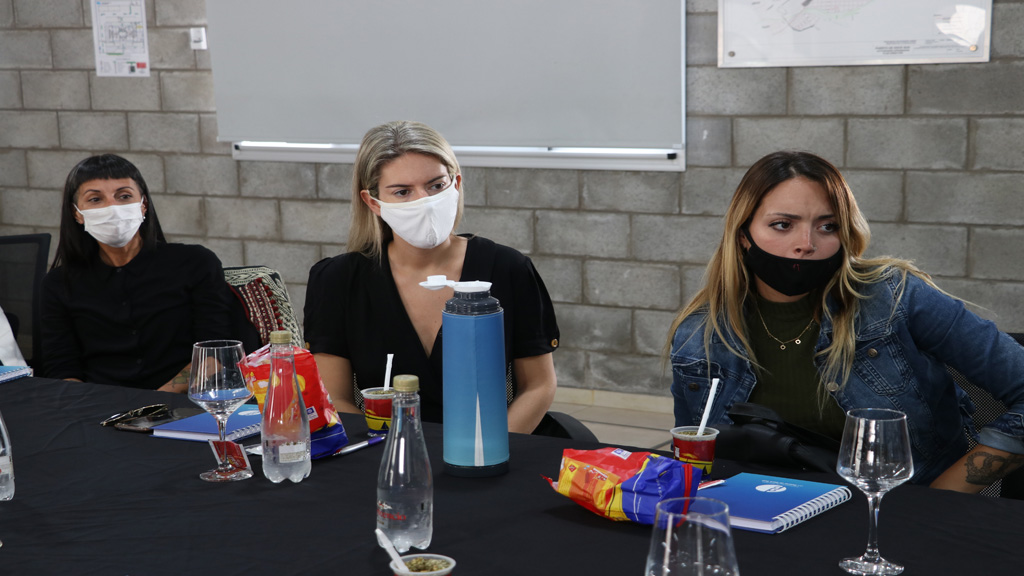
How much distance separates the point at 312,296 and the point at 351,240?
6.9 inches

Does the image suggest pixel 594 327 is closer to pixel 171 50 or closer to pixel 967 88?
pixel 967 88

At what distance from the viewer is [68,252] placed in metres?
2.75

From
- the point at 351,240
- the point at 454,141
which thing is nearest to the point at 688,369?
the point at 351,240

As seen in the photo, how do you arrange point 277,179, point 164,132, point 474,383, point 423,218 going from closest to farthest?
point 474,383 < point 423,218 < point 277,179 < point 164,132

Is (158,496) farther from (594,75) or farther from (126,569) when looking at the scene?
(594,75)

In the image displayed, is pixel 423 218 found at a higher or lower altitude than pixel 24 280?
higher

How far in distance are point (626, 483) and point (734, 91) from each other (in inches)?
108

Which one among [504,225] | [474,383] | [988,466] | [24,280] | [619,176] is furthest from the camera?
[504,225]

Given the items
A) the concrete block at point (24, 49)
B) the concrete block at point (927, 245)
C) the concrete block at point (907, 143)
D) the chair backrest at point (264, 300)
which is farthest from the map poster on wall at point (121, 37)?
the concrete block at point (927, 245)

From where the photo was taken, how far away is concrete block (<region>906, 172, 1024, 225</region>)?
3453 mm

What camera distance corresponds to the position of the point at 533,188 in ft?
13.7

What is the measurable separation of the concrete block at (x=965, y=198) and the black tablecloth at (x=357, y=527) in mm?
2384

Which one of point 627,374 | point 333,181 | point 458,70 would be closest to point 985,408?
point 627,374

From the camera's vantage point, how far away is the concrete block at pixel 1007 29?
3311 millimetres
